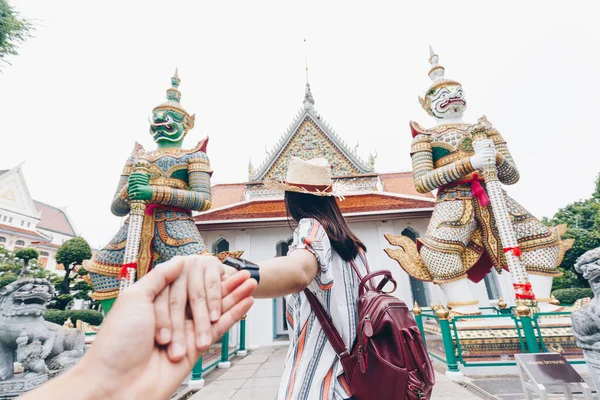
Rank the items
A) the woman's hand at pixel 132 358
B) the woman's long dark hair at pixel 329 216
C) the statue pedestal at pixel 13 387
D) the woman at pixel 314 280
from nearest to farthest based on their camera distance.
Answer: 1. the woman's hand at pixel 132 358
2. the woman at pixel 314 280
3. the woman's long dark hair at pixel 329 216
4. the statue pedestal at pixel 13 387

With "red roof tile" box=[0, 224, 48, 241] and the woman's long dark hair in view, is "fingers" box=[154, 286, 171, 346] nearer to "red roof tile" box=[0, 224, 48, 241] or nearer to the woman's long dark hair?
the woman's long dark hair

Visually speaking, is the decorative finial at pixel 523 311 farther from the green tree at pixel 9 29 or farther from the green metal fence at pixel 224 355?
the green tree at pixel 9 29

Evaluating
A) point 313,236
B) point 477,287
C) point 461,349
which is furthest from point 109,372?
point 477,287

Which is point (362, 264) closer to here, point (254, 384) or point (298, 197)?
point (298, 197)

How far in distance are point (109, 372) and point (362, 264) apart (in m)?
1.17

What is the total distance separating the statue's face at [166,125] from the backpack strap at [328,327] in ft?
15.3

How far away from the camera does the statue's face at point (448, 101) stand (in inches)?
184

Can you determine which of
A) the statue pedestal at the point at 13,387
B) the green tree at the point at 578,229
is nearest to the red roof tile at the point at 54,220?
the statue pedestal at the point at 13,387

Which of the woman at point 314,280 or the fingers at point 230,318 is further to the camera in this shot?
the woman at point 314,280

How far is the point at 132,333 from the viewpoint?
0.54m

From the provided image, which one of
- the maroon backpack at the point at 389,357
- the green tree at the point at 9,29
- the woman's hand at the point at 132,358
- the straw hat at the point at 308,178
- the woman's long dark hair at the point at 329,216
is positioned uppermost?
the green tree at the point at 9,29

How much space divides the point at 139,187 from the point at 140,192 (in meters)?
Result: 0.08

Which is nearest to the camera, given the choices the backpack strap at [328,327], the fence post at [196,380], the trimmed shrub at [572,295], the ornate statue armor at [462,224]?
the backpack strap at [328,327]

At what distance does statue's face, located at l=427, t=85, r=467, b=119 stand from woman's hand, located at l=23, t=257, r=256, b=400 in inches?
205
